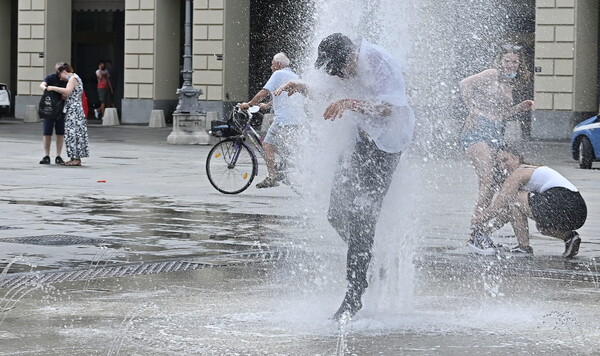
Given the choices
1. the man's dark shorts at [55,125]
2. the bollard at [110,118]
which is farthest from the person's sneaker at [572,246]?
the bollard at [110,118]

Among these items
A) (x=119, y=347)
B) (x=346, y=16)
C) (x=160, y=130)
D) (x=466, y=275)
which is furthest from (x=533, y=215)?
(x=160, y=130)

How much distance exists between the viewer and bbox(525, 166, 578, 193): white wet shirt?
36.3ft

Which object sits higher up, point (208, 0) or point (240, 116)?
point (208, 0)

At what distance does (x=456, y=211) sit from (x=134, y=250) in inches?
194

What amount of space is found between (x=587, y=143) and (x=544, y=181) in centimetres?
1266

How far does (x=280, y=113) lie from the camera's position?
16.2m

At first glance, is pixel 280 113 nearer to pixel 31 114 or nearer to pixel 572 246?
pixel 572 246

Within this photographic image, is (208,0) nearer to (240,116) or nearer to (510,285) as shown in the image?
(240,116)

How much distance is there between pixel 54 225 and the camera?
12617mm

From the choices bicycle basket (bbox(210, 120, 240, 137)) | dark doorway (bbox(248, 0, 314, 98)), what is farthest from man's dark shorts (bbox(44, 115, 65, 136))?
dark doorway (bbox(248, 0, 314, 98))

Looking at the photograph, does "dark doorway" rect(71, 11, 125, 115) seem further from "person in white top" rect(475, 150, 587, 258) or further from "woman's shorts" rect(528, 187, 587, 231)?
"woman's shorts" rect(528, 187, 587, 231)

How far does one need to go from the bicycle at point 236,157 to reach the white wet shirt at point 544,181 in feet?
18.6

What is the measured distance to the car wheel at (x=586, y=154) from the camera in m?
23.2

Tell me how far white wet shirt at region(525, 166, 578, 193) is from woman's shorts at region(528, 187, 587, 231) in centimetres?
4
